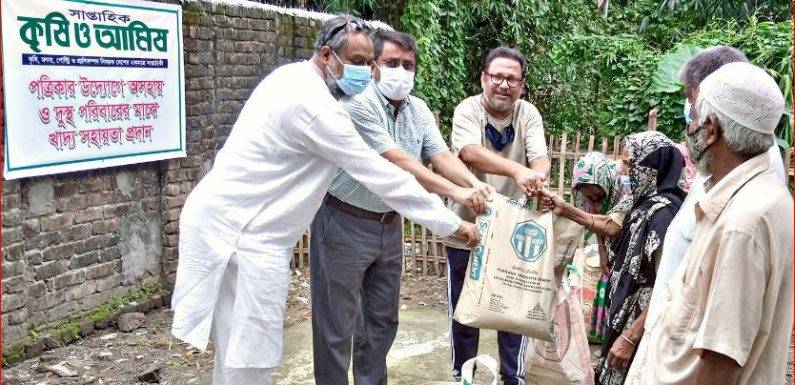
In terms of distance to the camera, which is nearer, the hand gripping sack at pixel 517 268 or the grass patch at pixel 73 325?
the hand gripping sack at pixel 517 268

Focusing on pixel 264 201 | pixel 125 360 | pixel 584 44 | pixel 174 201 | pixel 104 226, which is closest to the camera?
pixel 264 201

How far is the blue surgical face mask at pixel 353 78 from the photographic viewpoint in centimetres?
301

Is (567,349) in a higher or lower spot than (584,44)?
lower

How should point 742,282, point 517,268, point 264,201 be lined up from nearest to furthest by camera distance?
point 742,282, point 264,201, point 517,268

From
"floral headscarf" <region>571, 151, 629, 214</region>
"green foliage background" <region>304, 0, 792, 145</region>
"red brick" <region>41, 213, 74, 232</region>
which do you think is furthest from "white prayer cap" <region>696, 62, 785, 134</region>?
"green foliage background" <region>304, 0, 792, 145</region>

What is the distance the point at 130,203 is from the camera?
17.1 feet

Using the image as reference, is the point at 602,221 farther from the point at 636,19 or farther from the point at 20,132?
the point at 636,19

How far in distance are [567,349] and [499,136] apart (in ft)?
3.68

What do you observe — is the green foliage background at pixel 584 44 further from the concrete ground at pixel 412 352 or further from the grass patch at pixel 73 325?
the grass patch at pixel 73 325

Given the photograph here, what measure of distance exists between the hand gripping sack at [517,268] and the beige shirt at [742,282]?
1.31 metres

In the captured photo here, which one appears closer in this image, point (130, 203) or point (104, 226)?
point (104, 226)

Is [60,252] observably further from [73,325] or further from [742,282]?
[742,282]

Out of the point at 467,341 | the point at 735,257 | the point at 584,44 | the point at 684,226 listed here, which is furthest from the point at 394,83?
the point at 584,44

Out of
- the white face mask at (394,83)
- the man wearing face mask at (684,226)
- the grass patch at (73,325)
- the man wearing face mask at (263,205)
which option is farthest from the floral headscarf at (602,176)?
the grass patch at (73,325)
